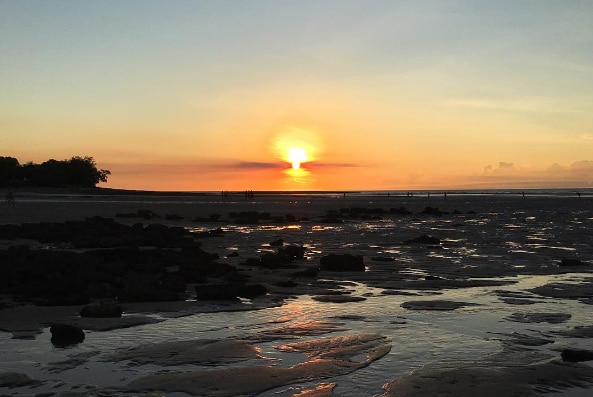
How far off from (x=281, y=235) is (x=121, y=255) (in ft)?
52.6

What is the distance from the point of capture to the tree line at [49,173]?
127 metres

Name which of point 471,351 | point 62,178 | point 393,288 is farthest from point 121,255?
point 62,178

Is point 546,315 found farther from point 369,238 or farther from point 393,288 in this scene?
point 369,238

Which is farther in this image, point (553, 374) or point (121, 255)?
point (121, 255)

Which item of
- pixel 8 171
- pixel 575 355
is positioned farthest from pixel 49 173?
pixel 575 355

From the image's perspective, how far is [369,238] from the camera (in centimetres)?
3350

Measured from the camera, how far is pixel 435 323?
435 inches

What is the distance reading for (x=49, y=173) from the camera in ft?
428

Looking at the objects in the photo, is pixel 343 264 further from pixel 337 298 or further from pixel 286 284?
pixel 337 298

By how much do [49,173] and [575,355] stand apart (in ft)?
444

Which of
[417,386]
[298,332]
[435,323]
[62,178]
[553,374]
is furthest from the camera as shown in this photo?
[62,178]

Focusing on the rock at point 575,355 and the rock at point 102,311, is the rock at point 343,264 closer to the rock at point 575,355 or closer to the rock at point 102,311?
the rock at point 102,311

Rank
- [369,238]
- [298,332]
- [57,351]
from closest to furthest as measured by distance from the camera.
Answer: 1. [57,351]
2. [298,332]
3. [369,238]

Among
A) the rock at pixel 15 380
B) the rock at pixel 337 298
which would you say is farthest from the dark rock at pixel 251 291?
the rock at pixel 15 380
